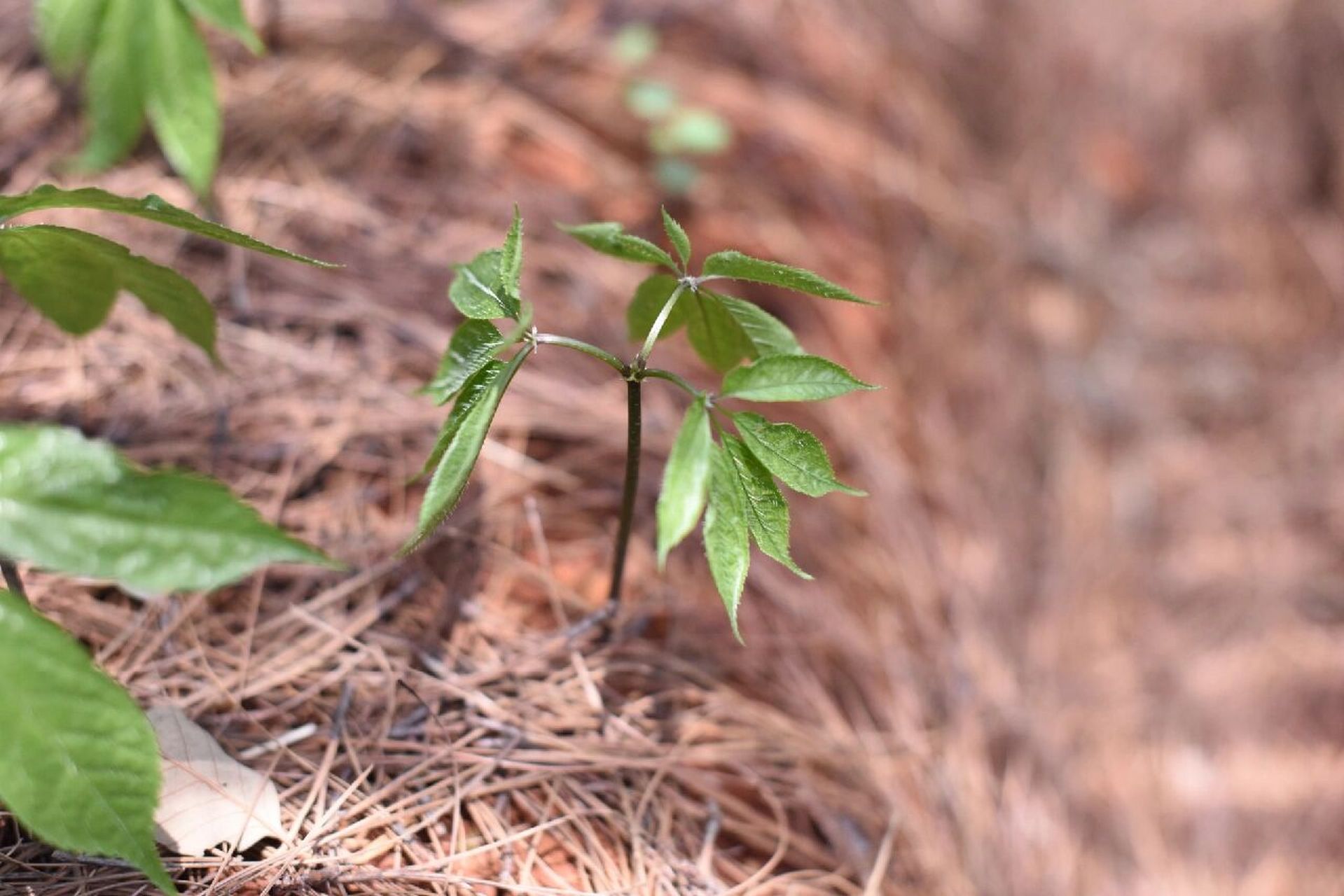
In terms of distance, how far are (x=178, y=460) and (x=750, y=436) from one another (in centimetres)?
88

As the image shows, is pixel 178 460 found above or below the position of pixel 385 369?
below

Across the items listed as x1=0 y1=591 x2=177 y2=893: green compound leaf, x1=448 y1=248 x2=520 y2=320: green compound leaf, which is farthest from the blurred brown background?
x1=448 y1=248 x2=520 y2=320: green compound leaf

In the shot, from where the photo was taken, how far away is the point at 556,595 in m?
1.35

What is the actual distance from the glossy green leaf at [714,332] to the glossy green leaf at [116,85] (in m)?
0.91

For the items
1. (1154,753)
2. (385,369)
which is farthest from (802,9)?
(1154,753)

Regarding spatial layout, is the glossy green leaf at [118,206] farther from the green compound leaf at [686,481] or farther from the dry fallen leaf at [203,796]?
the dry fallen leaf at [203,796]

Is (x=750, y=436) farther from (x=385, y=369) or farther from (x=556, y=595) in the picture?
(x=385, y=369)

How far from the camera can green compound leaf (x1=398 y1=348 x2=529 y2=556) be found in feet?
2.81

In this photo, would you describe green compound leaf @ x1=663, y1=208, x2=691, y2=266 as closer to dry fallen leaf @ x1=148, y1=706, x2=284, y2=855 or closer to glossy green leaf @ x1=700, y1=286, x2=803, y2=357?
glossy green leaf @ x1=700, y1=286, x2=803, y2=357

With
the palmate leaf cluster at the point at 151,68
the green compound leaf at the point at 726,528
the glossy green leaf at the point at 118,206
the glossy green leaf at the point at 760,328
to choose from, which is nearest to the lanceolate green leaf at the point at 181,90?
the palmate leaf cluster at the point at 151,68

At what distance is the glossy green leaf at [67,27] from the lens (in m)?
1.25

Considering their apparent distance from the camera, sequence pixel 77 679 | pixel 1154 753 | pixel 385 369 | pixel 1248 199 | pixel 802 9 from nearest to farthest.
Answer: pixel 77 679 → pixel 385 369 → pixel 1154 753 → pixel 802 9 → pixel 1248 199

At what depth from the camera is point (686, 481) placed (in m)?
0.86

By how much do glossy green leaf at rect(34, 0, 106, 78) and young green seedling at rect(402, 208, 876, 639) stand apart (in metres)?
0.74
